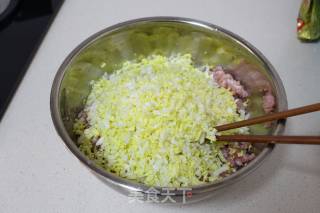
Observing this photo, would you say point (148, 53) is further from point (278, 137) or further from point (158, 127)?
point (278, 137)

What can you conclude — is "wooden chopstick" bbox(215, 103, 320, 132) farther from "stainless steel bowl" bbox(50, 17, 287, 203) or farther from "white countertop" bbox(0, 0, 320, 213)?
"white countertop" bbox(0, 0, 320, 213)

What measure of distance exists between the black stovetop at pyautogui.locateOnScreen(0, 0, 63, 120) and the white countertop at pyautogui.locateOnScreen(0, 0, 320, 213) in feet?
0.09

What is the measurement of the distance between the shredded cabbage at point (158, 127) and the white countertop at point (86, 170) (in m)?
0.08

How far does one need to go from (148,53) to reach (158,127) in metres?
0.32

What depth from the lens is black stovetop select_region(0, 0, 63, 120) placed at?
90 centimetres

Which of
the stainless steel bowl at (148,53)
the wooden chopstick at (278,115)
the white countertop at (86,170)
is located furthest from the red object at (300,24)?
the wooden chopstick at (278,115)

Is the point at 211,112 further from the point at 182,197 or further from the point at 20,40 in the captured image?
the point at 20,40

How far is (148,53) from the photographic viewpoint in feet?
3.16

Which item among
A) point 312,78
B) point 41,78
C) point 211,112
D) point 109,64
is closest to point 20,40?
point 41,78

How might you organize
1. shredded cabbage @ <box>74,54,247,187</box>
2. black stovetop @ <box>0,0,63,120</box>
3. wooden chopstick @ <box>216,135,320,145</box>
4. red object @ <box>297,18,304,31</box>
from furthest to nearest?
red object @ <box>297,18,304,31</box>
black stovetop @ <box>0,0,63,120</box>
shredded cabbage @ <box>74,54,247,187</box>
wooden chopstick @ <box>216,135,320,145</box>

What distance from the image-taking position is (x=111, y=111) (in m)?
0.78

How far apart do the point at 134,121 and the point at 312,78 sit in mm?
582

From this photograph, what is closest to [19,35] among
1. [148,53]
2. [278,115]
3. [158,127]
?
[148,53]

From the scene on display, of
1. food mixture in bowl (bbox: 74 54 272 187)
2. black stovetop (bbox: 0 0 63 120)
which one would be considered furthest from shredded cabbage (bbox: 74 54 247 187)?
black stovetop (bbox: 0 0 63 120)
